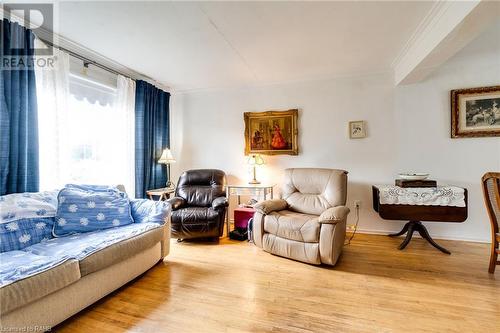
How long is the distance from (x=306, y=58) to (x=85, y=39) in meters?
2.41

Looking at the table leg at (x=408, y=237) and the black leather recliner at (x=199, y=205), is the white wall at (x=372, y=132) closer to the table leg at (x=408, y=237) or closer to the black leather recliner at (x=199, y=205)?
the table leg at (x=408, y=237)

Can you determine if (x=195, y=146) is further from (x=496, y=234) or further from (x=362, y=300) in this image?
(x=496, y=234)

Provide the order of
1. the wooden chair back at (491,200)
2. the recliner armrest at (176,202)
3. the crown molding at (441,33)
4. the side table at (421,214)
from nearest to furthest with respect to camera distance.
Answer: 1. the crown molding at (441,33)
2. the wooden chair back at (491,200)
3. the side table at (421,214)
4. the recliner armrest at (176,202)

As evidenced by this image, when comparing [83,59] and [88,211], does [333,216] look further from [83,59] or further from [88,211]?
[83,59]

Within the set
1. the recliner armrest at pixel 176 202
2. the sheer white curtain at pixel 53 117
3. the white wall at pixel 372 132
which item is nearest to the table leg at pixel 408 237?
the white wall at pixel 372 132

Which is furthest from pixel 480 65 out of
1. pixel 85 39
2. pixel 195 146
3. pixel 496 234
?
pixel 85 39

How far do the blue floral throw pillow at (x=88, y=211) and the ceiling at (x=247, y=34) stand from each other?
61.0 inches

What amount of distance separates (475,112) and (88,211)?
173 inches

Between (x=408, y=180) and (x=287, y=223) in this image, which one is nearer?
(x=287, y=223)

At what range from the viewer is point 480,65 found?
283 centimetres

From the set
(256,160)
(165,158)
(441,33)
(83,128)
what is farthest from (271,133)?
(83,128)

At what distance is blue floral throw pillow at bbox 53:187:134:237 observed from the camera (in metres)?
1.93

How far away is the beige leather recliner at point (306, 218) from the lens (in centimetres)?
220

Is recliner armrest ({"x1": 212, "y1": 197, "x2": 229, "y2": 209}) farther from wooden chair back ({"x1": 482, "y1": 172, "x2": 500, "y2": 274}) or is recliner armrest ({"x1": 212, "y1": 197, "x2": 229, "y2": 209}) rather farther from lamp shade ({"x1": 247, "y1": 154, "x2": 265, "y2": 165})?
wooden chair back ({"x1": 482, "y1": 172, "x2": 500, "y2": 274})
